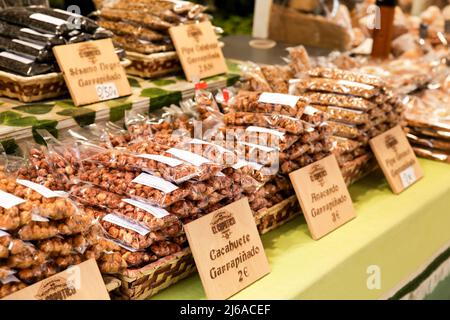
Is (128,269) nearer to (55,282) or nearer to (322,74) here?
(55,282)

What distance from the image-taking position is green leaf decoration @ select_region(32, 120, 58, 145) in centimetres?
145

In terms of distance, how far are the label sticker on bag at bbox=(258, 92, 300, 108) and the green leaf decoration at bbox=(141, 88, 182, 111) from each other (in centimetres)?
33

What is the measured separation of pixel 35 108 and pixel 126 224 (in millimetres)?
571

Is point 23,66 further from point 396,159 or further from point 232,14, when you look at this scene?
point 232,14

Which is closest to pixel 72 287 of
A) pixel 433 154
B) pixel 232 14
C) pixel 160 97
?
pixel 160 97

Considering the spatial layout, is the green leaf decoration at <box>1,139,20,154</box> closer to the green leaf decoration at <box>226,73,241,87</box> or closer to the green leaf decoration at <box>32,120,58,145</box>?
the green leaf decoration at <box>32,120,58,145</box>

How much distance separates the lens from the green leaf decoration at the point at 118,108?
5.41 feet

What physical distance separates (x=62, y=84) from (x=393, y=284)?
1.11 metres

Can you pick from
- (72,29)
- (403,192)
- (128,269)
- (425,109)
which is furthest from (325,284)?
(425,109)

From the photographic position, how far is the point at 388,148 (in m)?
1.85

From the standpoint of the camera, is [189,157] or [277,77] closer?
[189,157]

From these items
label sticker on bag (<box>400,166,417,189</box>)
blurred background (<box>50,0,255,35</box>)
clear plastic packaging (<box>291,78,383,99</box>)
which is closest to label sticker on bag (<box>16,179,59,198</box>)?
clear plastic packaging (<box>291,78,383,99</box>)

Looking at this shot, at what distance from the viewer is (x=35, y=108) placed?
1578mm

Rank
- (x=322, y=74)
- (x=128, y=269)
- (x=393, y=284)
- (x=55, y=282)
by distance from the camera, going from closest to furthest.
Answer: (x=55, y=282), (x=128, y=269), (x=393, y=284), (x=322, y=74)
